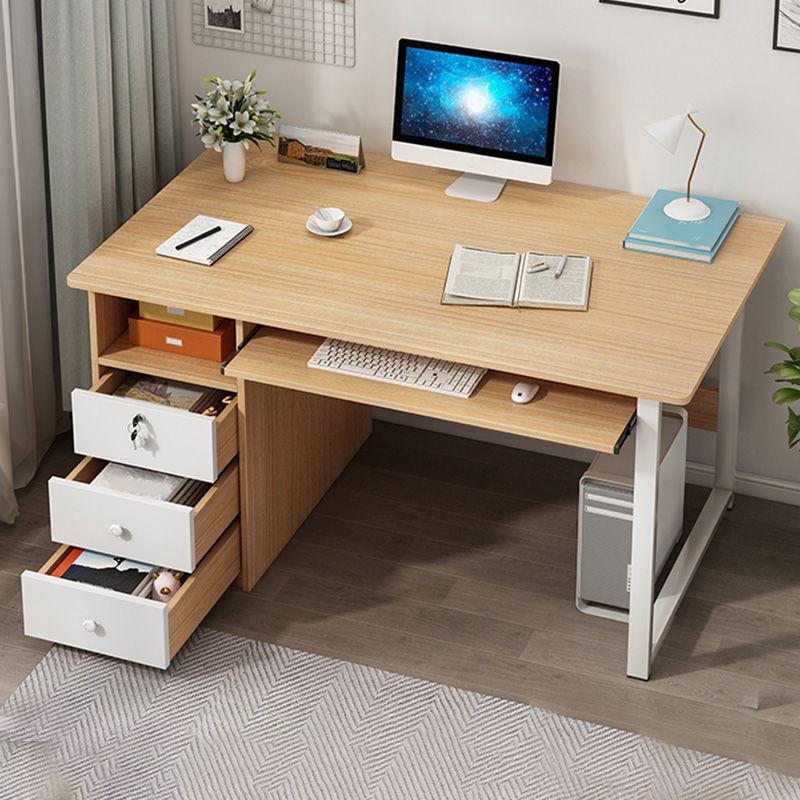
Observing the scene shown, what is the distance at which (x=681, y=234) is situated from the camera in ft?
10.7

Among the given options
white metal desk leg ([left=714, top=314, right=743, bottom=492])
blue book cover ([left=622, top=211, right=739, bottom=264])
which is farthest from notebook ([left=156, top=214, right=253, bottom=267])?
white metal desk leg ([left=714, top=314, right=743, bottom=492])

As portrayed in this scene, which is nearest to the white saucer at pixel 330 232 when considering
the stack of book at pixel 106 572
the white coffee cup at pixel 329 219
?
the white coffee cup at pixel 329 219

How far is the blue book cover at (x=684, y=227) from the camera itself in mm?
3242

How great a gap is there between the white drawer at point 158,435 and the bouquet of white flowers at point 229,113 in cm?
70

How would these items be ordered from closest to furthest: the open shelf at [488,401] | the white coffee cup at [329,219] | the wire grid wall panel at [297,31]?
1. the open shelf at [488,401]
2. the white coffee cup at [329,219]
3. the wire grid wall panel at [297,31]

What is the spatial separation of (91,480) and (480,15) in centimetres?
137

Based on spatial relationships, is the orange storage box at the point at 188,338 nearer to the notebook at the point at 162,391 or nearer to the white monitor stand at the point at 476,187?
the notebook at the point at 162,391

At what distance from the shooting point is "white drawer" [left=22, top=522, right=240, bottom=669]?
3.04 m

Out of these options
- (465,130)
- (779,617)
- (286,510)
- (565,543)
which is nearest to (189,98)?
(465,130)

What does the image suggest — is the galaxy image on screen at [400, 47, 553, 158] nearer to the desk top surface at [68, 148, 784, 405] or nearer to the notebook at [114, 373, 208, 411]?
the desk top surface at [68, 148, 784, 405]

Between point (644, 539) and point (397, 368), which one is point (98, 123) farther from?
point (644, 539)

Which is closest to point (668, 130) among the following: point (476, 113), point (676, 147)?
point (676, 147)

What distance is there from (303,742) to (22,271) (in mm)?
1347

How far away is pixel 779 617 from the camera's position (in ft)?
10.9
